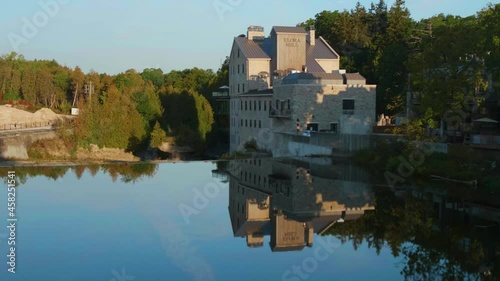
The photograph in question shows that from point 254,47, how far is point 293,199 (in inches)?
1068

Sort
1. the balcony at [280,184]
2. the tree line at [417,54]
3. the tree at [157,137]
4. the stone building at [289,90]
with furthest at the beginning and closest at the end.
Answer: the tree at [157,137]
the stone building at [289,90]
the tree line at [417,54]
the balcony at [280,184]

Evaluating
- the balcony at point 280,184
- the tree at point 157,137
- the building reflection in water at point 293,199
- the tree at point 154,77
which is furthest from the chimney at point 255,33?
the tree at point 154,77

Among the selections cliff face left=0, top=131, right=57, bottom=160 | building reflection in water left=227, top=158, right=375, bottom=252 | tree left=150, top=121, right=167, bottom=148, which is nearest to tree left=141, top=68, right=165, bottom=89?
tree left=150, top=121, right=167, bottom=148

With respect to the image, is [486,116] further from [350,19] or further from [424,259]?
[350,19]

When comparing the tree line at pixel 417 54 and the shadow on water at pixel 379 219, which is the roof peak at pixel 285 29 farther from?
the shadow on water at pixel 379 219

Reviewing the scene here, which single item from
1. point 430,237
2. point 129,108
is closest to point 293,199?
point 430,237

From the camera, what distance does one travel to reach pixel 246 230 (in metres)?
18.5

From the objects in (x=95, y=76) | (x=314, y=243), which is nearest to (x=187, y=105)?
(x=95, y=76)

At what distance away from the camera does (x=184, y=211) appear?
21.1 metres

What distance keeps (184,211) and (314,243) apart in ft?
19.5

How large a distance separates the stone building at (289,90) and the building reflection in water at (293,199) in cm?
491

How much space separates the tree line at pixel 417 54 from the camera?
28641 millimetres

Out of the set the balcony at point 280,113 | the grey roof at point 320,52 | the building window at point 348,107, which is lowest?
the balcony at point 280,113

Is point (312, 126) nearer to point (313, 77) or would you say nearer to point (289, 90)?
point (289, 90)
